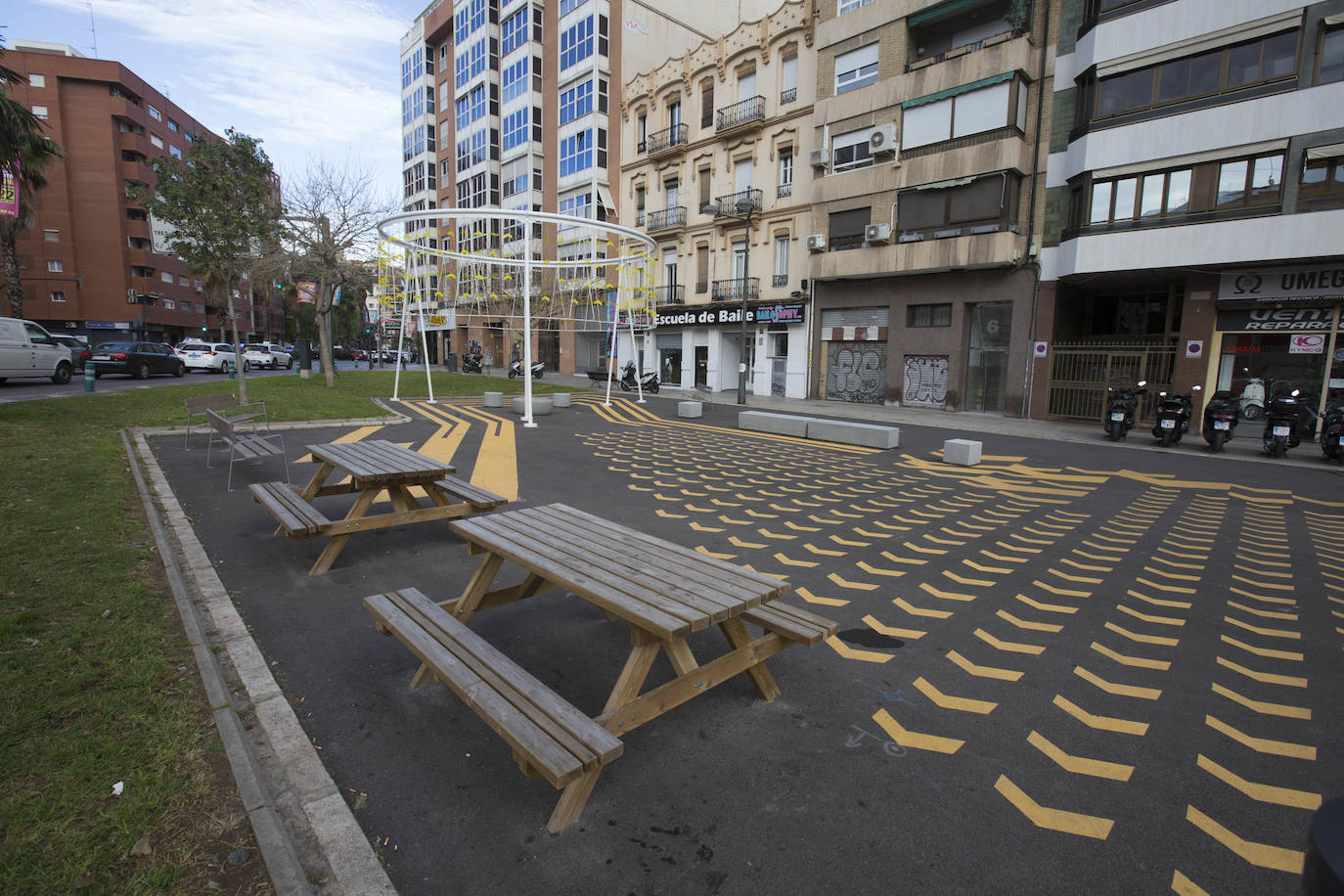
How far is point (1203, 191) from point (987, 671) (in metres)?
19.1

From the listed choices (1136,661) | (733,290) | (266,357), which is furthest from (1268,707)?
(266,357)

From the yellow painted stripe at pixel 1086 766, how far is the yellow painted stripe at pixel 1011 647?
3.40 feet

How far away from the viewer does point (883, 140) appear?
22234 millimetres

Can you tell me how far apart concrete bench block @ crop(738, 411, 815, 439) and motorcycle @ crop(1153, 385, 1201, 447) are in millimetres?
8286

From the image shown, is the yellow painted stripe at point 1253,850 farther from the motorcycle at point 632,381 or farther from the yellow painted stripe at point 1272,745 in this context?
the motorcycle at point 632,381

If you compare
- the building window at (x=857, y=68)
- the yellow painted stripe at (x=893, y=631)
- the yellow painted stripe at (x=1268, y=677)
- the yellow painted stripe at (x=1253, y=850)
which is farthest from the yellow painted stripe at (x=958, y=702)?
the building window at (x=857, y=68)

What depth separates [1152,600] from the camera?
193 inches

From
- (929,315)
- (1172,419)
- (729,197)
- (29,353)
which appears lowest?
(1172,419)

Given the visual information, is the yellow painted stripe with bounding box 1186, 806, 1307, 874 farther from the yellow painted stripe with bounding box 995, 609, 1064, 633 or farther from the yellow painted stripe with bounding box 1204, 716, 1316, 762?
the yellow painted stripe with bounding box 995, 609, 1064, 633

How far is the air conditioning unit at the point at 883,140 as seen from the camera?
22.2 m

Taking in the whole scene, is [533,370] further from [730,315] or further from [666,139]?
[666,139]

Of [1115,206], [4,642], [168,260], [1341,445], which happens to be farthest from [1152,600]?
[168,260]

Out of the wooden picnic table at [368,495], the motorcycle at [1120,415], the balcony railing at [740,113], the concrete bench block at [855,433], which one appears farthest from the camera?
the balcony railing at [740,113]

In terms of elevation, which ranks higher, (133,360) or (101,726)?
(133,360)
